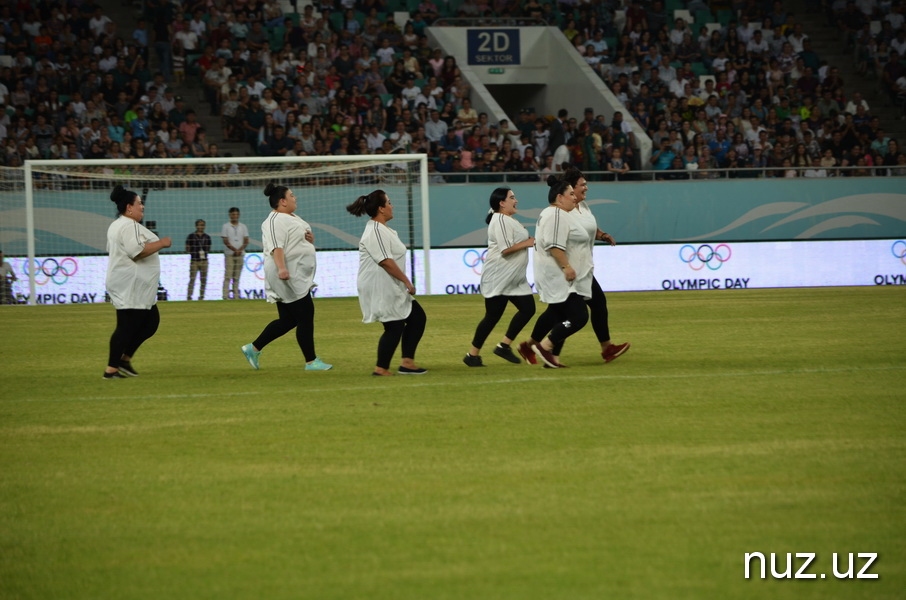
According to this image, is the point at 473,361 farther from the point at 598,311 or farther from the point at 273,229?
the point at 273,229

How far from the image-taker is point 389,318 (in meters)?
11.2

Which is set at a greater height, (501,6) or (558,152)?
(501,6)

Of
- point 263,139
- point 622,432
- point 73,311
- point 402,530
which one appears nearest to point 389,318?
point 622,432

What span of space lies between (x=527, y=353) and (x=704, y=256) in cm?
1603

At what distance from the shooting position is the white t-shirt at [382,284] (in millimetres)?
11172

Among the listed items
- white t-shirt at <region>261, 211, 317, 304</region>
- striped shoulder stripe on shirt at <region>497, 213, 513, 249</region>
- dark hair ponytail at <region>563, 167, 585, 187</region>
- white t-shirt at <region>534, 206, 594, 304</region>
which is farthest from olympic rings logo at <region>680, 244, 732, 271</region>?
white t-shirt at <region>261, 211, 317, 304</region>

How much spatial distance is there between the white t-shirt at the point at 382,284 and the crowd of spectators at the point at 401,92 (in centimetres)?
1575

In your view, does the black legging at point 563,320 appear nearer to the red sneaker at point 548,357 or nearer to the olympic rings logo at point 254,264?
the red sneaker at point 548,357

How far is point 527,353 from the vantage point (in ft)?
40.7

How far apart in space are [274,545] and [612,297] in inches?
757

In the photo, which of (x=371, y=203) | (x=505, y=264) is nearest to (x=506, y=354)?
(x=505, y=264)

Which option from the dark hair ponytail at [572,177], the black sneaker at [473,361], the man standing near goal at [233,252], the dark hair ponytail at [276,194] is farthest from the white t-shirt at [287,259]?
the man standing near goal at [233,252]

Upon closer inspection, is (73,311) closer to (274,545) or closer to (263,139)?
(263,139)

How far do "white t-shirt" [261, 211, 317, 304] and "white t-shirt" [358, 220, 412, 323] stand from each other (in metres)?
0.87
